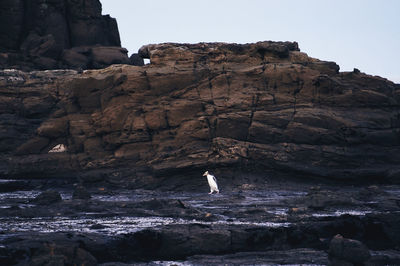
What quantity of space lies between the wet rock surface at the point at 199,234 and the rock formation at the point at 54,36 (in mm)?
36595

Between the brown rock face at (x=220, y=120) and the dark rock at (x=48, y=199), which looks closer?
the dark rock at (x=48, y=199)

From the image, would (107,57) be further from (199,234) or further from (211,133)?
(199,234)

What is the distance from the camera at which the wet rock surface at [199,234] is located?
11.6 metres

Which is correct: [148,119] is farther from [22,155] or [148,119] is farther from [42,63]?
[42,63]

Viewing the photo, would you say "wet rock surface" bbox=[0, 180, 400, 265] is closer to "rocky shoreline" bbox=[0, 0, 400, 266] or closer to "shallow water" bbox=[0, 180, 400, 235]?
"shallow water" bbox=[0, 180, 400, 235]

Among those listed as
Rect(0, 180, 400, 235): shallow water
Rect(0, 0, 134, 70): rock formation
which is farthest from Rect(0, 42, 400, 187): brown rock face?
Rect(0, 0, 134, 70): rock formation

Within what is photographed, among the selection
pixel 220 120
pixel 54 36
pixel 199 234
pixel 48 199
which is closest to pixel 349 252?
pixel 199 234

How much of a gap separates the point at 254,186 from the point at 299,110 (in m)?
6.16

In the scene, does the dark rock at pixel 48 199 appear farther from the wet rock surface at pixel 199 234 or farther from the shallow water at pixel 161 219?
the wet rock surface at pixel 199 234

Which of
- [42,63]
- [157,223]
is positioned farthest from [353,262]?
[42,63]

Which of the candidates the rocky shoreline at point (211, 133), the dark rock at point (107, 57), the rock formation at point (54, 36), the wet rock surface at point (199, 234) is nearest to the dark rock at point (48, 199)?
the rocky shoreline at point (211, 133)

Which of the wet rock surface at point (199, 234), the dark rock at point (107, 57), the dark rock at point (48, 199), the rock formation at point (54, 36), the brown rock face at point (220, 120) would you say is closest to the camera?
the wet rock surface at point (199, 234)

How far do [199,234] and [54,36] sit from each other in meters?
48.3

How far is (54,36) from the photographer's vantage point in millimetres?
57219
